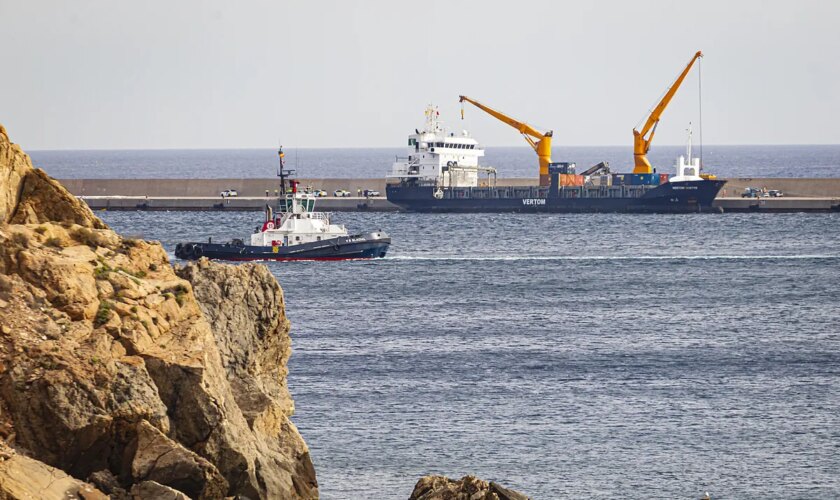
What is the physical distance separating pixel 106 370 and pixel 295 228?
54.7 meters

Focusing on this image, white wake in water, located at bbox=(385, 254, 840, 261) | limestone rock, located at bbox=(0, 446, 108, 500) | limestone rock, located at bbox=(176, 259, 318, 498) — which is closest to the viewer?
limestone rock, located at bbox=(0, 446, 108, 500)

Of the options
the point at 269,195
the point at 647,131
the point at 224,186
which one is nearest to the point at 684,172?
the point at 647,131

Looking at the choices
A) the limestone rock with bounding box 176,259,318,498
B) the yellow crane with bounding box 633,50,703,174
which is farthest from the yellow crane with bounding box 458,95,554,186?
the limestone rock with bounding box 176,259,318,498

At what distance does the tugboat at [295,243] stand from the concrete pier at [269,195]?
1313 inches

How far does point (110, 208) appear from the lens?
114 m

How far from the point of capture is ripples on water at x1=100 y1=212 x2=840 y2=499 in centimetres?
2608

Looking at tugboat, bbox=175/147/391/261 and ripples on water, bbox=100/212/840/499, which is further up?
tugboat, bbox=175/147/391/261

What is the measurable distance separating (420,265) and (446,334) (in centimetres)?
2472

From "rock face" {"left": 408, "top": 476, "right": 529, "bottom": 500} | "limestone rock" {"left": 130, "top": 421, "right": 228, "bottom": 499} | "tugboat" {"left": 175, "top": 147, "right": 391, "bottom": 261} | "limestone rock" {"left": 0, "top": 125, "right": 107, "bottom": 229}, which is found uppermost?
"limestone rock" {"left": 0, "top": 125, "right": 107, "bottom": 229}

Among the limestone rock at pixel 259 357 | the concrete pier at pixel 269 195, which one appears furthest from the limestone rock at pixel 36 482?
the concrete pier at pixel 269 195

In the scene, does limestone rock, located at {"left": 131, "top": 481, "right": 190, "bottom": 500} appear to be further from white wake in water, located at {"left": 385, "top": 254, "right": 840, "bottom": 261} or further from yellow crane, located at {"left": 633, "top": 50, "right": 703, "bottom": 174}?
yellow crane, located at {"left": 633, "top": 50, "right": 703, "bottom": 174}

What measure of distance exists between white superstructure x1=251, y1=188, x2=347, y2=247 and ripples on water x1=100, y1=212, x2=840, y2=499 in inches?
94.2

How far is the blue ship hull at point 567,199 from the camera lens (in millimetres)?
109756

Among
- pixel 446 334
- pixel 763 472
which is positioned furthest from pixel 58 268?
pixel 446 334
